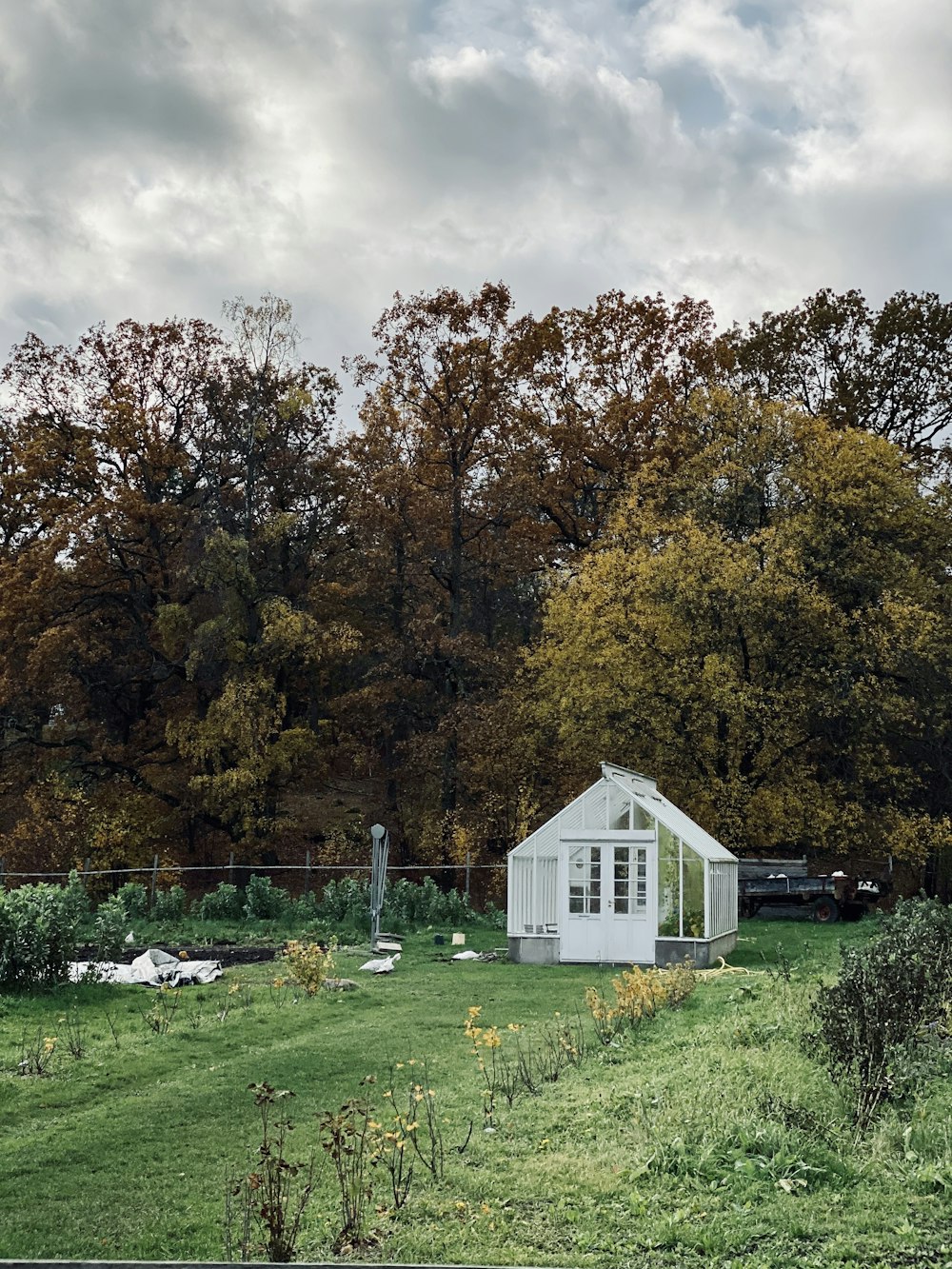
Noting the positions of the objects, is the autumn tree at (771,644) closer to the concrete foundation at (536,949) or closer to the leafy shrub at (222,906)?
the leafy shrub at (222,906)

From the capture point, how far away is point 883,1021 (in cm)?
915

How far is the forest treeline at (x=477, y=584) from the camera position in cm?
2891

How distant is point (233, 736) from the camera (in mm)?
32000

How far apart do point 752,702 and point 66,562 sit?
757 inches

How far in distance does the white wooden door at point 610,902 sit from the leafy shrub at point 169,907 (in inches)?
339

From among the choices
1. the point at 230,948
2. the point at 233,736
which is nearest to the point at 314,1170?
the point at 230,948

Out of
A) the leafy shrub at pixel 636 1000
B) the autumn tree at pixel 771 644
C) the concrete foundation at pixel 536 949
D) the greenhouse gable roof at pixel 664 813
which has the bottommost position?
the concrete foundation at pixel 536 949

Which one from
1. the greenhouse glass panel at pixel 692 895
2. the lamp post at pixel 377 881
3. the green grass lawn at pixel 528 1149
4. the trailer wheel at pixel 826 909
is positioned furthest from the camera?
→ the trailer wheel at pixel 826 909

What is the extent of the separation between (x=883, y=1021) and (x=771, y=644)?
2074cm

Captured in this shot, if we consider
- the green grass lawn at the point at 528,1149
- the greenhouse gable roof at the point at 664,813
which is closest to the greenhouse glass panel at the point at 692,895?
the greenhouse gable roof at the point at 664,813

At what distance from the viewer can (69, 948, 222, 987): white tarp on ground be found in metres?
15.9

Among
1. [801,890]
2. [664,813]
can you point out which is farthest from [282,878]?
[664,813]

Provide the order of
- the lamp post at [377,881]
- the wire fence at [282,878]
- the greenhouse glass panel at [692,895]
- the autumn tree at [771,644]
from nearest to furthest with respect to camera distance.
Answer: the greenhouse glass panel at [692,895]
the lamp post at [377,881]
the autumn tree at [771,644]
the wire fence at [282,878]

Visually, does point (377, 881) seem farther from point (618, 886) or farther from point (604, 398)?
point (604, 398)
